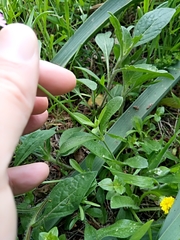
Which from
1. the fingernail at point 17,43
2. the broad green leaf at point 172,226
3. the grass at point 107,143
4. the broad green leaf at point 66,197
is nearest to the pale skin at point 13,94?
the fingernail at point 17,43

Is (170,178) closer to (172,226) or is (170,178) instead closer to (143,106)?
(172,226)

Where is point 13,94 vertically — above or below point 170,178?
above

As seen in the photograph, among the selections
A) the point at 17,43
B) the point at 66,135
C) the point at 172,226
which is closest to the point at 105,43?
the point at 66,135

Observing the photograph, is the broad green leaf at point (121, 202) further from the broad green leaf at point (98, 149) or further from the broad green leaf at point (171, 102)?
the broad green leaf at point (171, 102)

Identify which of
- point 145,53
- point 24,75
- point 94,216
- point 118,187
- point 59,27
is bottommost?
point 94,216

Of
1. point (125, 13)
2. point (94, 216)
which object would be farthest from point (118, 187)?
point (125, 13)

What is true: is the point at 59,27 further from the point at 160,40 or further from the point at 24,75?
the point at 24,75
